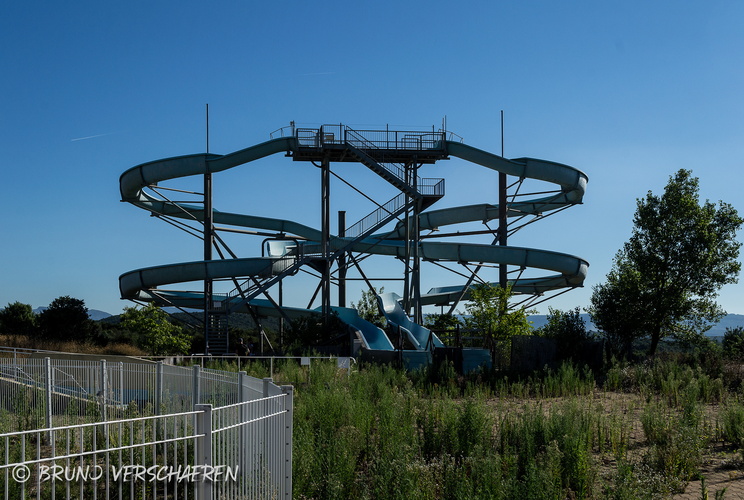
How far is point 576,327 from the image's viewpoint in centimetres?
2722

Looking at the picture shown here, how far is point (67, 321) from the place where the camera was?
4856 centimetres

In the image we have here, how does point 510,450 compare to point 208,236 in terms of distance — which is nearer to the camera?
point 510,450

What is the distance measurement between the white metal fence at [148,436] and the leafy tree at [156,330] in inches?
718

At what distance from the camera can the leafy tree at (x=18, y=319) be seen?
50812mm

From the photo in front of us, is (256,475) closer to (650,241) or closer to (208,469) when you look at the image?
(208,469)

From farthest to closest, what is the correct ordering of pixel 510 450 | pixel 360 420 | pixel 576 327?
pixel 576 327
pixel 360 420
pixel 510 450

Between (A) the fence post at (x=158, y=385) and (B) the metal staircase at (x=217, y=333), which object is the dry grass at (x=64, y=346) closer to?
(B) the metal staircase at (x=217, y=333)

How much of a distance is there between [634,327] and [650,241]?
387 centimetres

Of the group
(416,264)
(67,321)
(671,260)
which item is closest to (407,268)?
(416,264)

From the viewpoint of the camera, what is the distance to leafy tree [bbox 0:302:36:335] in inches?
2000

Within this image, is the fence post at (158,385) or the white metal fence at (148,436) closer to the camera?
the white metal fence at (148,436)

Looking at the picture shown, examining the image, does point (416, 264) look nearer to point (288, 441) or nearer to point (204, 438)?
point (288, 441)

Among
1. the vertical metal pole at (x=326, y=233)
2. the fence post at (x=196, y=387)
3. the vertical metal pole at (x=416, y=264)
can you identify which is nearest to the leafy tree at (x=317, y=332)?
the vertical metal pole at (x=326, y=233)

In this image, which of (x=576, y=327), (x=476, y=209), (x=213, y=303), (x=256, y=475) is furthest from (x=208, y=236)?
(x=256, y=475)
